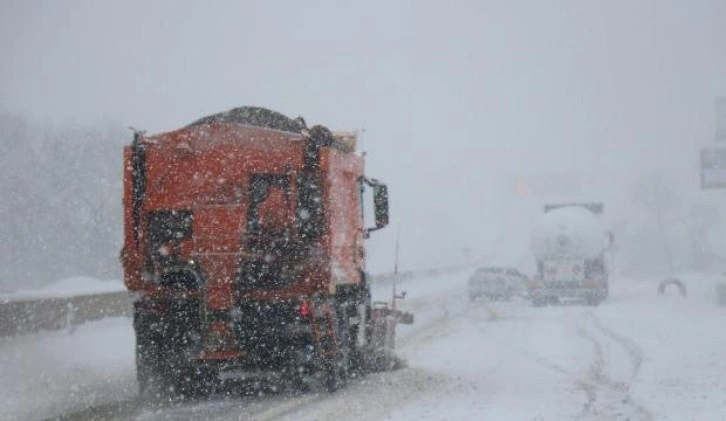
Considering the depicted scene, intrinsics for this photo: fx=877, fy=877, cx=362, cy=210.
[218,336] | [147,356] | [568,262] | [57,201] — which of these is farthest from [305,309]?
[57,201]

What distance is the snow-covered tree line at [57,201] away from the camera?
57.0 m

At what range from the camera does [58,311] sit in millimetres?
16391

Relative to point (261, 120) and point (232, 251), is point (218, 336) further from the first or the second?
point (261, 120)

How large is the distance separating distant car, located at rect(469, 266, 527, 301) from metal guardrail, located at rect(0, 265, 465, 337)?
21701mm

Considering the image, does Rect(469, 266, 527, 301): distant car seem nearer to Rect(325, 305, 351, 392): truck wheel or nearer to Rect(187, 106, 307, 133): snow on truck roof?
Rect(325, 305, 351, 392): truck wheel

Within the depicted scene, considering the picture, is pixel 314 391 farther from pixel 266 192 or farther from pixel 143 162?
pixel 143 162

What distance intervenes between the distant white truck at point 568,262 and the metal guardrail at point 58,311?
20043 millimetres

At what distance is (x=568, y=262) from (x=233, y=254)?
26.9 m

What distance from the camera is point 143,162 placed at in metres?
10.6

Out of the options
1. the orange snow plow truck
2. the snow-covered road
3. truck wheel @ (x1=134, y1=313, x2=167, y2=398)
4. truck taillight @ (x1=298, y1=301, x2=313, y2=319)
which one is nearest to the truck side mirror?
the orange snow plow truck

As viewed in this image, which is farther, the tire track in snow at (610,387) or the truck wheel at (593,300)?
the truck wheel at (593,300)

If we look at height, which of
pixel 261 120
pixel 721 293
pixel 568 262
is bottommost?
pixel 721 293

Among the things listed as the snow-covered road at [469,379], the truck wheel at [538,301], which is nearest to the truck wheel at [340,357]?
the snow-covered road at [469,379]

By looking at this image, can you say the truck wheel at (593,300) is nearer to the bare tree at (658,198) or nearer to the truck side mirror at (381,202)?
the truck side mirror at (381,202)
